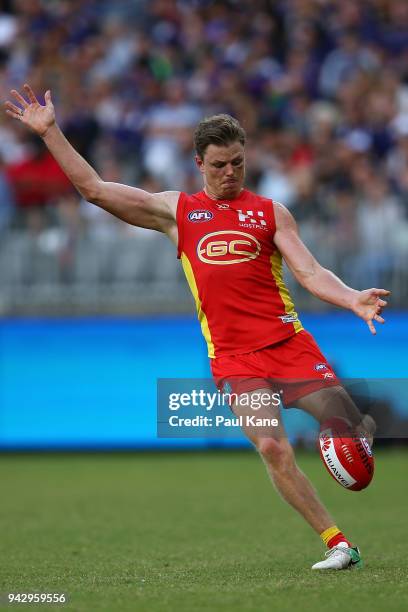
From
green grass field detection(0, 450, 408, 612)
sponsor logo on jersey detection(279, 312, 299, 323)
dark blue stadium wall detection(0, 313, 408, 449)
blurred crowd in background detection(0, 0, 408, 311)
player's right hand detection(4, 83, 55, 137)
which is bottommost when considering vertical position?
green grass field detection(0, 450, 408, 612)

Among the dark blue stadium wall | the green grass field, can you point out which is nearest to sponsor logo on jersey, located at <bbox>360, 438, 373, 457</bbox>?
the green grass field

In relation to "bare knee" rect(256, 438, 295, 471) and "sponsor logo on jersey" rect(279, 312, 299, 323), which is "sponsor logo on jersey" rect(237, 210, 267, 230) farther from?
"bare knee" rect(256, 438, 295, 471)

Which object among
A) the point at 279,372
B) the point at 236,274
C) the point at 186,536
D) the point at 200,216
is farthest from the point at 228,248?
the point at 186,536

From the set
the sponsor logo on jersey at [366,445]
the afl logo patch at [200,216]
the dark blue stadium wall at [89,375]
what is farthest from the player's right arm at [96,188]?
the dark blue stadium wall at [89,375]

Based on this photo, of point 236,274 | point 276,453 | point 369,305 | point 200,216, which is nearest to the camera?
point 369,305

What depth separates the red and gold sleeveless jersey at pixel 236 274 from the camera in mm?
6930

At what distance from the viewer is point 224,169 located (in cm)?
697

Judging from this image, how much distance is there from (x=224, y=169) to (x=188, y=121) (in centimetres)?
1131

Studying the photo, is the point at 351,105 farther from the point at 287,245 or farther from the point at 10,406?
the point at 287,245

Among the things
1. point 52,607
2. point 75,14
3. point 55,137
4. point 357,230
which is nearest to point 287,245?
point 55,137

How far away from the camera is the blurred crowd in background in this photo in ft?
50.3

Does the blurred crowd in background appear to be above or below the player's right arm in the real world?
above

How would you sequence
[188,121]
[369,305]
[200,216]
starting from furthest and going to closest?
1. [188,121]
2. [200,216]
3. [369,305]

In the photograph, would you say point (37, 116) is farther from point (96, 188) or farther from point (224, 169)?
point (224, 169)
